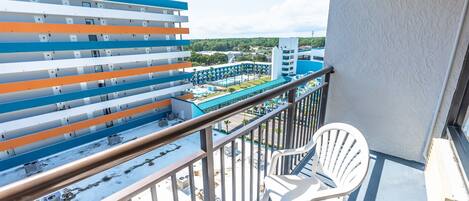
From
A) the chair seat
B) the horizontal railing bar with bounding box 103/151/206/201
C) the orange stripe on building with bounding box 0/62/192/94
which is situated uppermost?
the horizontal railing bar with bounding box 103/151/206/201

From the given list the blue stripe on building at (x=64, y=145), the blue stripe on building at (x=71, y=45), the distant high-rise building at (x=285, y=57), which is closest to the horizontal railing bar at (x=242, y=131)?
the blue stripe on building at (x=71, y=45)

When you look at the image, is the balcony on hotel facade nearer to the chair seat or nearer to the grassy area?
the chair seat

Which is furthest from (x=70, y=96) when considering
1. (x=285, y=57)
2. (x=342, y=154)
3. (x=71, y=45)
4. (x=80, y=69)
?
(x=285, y=57)

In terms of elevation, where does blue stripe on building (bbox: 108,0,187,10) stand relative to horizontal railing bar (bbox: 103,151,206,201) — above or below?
above

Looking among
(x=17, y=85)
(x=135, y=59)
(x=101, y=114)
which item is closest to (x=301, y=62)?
(x=135, y=59)

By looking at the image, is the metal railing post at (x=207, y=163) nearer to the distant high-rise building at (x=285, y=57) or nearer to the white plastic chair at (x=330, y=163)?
the white plastic chair at (x=330, y=163)

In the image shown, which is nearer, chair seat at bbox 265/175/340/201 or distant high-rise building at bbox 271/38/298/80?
chair seat at bbox 265/175/340/201

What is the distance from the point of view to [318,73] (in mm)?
1764

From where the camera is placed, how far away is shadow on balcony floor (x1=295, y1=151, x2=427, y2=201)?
1.57 m

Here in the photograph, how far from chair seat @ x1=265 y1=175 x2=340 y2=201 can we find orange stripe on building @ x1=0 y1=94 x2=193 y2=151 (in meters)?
11.4

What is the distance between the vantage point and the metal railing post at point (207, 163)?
871 millimetres

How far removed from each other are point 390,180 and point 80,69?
465 inches

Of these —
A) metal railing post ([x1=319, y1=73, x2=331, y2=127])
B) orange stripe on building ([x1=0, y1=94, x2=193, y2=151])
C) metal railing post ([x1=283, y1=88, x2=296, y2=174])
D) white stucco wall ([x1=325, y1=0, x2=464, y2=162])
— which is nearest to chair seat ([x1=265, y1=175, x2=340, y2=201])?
metal railing post ([x1=283, y1=88, x2=296, y2=174])

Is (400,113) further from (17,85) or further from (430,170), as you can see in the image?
(17,85)
